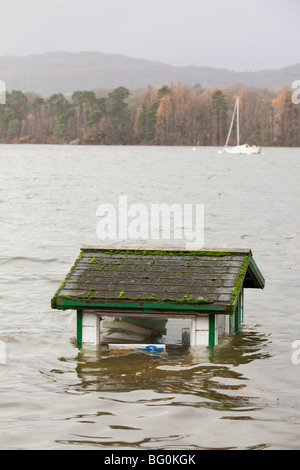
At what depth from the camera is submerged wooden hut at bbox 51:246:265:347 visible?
11.1 meters

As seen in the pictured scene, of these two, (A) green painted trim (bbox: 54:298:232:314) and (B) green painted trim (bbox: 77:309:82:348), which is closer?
(A) green painted trim (bbox: 54:298:232:314)

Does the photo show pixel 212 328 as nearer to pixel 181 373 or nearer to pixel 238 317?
pixel 181 373

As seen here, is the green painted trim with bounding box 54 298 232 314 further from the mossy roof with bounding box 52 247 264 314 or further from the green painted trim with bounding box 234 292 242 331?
the green painted trim with bounding box 234 292 242 331

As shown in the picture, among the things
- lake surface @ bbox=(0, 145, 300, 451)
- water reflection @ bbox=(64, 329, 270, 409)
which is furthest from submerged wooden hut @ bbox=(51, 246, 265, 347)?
lake surface @ bbox=(0, 145, 300, 451)

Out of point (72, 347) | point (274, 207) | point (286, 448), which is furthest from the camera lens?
point (274, 207)

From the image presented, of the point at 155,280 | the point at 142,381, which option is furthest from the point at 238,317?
the point at 142,381

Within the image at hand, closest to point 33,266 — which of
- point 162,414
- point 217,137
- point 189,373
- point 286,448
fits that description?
point 189,373

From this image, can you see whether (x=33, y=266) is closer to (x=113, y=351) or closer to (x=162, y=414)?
(x=113, y=351)

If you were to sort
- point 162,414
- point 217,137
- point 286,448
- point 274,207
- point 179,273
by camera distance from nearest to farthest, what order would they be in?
point 286,448
point 162,414
point 179,273
point 274,207
point 217,137

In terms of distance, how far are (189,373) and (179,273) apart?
1514 millimetres

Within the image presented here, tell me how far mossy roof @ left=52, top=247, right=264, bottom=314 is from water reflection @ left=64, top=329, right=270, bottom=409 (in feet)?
2.74

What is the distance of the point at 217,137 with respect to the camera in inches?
7726

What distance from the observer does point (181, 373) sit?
10.9 meters

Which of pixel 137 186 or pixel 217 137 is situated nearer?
pixel 137 186
